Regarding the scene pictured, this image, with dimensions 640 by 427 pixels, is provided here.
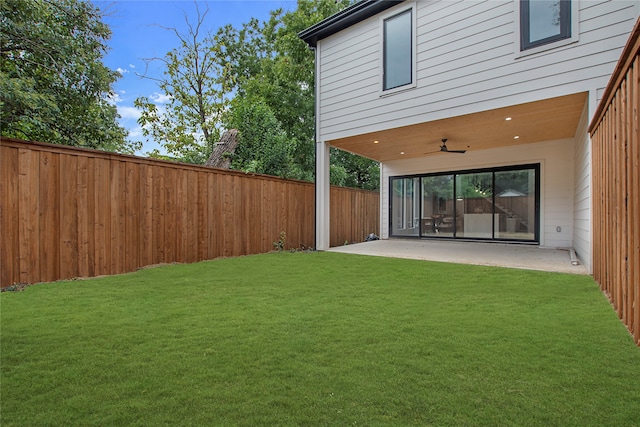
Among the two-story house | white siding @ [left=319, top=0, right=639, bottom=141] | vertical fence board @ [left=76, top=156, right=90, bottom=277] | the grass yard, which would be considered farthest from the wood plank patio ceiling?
vertical fence board @ [left=76, top=156, right=90, bottom=277]

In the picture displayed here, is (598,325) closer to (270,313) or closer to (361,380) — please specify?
(361,380)

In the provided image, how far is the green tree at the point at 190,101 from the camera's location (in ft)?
35.6

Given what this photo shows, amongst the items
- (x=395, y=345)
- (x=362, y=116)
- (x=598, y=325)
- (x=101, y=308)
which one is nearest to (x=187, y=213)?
(x=101, y=308)

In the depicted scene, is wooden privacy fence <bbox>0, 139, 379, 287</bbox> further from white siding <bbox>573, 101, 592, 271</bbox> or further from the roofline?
white siding <bbox>573, 101, 592, 271</bbox>

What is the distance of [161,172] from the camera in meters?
4.76

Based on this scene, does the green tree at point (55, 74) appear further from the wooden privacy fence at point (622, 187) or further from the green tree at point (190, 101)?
the wooden privacy fence at point (622, 187)

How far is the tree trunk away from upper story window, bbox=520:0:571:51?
596 centimetres

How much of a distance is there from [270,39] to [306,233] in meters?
11.1

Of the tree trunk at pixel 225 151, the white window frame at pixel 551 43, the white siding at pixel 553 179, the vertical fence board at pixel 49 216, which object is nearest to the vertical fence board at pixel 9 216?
the vertical fence board at pixel 49 216

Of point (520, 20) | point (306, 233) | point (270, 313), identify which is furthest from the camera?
point (306, 233)

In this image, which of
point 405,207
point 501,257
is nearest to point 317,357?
point 501,257

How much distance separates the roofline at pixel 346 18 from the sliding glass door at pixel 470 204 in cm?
427

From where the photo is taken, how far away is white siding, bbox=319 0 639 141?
4051 mm

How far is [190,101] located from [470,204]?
10011 millimetres
